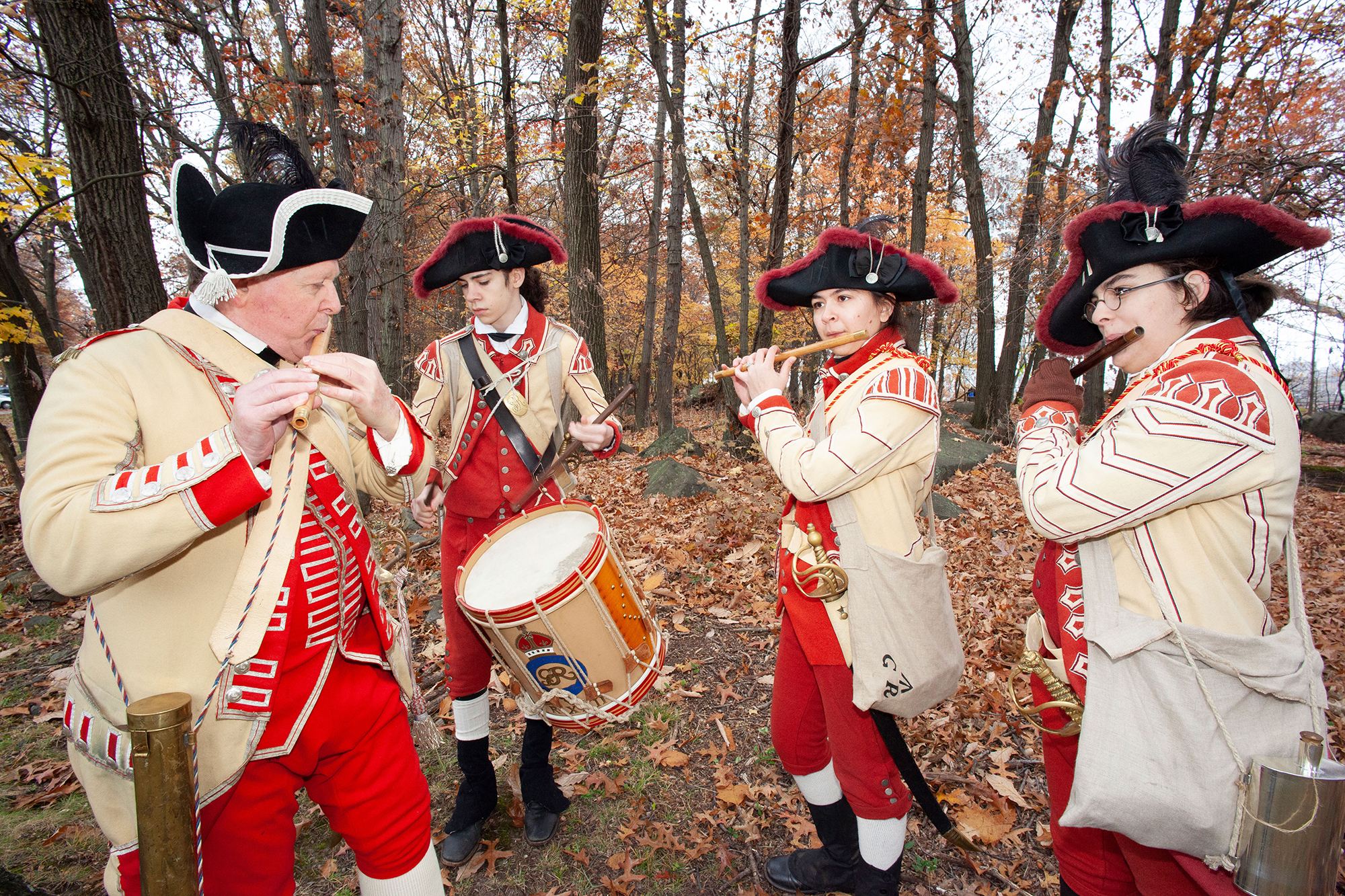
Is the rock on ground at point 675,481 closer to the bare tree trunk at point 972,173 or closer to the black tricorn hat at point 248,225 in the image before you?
the black tricorn hat at point 248,225

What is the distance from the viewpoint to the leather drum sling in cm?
295

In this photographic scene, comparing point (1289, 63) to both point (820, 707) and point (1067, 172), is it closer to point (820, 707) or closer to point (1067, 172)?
point (1067, 172)

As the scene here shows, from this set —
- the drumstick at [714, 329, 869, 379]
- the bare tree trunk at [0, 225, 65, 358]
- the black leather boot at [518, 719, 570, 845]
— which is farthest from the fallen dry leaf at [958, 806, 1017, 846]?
the bare tree trunk at [0, 225, 65, 358]

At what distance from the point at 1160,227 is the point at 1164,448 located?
0.63 metres

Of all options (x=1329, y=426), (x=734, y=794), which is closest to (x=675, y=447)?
(x=734, y=794)

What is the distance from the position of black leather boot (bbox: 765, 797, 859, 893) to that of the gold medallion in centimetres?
206

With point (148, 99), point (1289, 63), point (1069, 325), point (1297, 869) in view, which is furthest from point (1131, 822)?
point (1289, 63)

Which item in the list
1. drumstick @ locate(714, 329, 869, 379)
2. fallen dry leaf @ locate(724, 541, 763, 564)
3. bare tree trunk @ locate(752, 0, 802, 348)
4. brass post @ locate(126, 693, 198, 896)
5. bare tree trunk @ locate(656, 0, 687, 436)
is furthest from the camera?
bare tree trunk @ locate(656, 0, 687, 436)

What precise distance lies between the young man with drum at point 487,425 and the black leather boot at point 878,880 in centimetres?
→ 148

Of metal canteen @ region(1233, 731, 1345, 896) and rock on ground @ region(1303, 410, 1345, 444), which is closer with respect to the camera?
metal canteen @ region(1233, 731, 1345, 896)

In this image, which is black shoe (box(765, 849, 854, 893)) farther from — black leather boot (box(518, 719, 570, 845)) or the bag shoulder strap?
the bag shoulder strap

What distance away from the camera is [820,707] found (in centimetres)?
249

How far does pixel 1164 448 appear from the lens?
158 cm

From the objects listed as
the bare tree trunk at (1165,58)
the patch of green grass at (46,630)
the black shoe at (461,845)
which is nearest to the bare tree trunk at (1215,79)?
the bare tree trunk at (1165,58)
